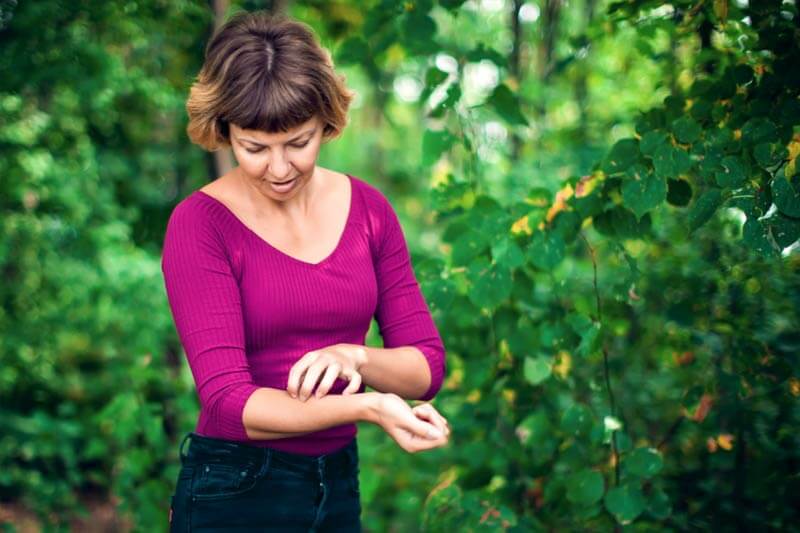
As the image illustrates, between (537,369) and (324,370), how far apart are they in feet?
4.46

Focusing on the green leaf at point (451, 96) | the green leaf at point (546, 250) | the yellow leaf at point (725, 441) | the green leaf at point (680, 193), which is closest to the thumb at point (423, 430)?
the green leaf at point (546, 250)

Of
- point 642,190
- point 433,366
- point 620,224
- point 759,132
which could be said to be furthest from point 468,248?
point 759,132

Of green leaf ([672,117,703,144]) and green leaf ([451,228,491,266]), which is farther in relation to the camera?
green leaf ([451,228,491,266])

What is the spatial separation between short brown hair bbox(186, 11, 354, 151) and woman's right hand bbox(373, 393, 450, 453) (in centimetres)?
60

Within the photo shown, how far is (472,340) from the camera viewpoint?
319 cm

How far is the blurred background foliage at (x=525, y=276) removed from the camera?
232cm

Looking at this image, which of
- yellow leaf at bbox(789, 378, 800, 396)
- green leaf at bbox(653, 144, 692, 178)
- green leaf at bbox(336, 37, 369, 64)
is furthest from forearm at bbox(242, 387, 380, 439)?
yellow leaf at bbox(789, 378, 800, 396)

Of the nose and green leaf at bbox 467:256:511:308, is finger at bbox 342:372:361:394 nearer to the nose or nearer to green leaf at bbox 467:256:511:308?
the nose

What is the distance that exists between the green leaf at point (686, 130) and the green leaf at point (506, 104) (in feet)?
1.90

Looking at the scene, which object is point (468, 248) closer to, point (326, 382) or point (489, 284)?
point (489, 284)

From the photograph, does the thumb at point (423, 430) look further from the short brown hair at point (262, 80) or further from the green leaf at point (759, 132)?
the green leaf at point (759, 132)

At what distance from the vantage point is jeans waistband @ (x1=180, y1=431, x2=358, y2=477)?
171 cm

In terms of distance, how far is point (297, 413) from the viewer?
4.99ft

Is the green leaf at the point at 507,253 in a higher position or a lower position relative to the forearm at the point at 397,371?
higher
